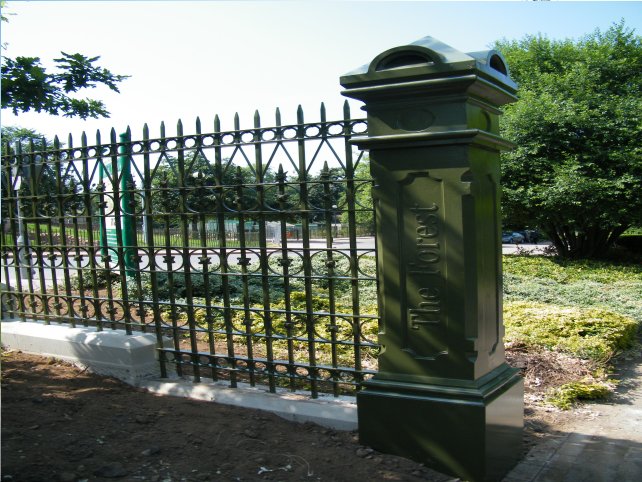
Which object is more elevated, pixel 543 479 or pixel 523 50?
pixel 523 50

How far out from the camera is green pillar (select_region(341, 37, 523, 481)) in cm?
338

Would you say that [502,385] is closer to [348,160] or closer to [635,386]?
[348,160]

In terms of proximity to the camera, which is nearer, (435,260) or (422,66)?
(422,66)

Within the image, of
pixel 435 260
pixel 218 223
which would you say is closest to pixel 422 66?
pixel 435 260

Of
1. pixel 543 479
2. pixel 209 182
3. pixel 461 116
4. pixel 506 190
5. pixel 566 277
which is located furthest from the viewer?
pixel 506 190

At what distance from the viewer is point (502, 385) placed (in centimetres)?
365

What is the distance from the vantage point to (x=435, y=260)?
11.4 ft

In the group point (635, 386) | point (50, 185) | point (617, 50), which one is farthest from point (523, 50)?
point (50, 185)

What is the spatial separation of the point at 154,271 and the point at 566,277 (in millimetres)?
9810

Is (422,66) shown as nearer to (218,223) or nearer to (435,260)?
(435,260)

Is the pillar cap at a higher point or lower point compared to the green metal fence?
higher

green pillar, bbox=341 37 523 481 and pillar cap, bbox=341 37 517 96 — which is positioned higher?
pillar cap, bbox=341 37 517 96

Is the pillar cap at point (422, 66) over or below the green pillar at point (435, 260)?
over

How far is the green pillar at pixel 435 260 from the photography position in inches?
133
